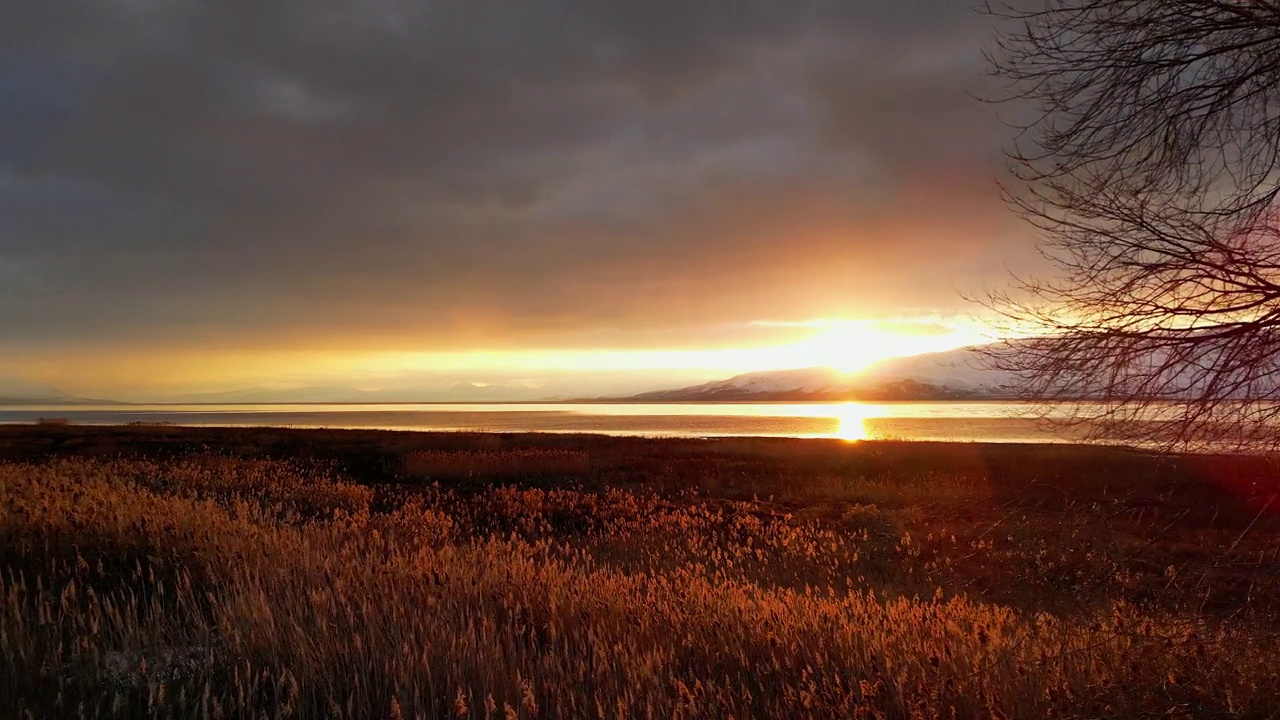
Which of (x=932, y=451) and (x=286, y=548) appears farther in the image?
(x=932, y=451)

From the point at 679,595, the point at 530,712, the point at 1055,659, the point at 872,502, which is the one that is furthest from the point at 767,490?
the point at 530,712

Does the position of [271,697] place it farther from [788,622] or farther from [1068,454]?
[1068,454]

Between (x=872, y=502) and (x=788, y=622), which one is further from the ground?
(x=788, y=622)

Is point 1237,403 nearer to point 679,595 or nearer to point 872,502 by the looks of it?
point 679,595

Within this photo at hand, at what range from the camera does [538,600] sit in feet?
18.3

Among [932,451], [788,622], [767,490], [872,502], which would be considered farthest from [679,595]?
[932,451]

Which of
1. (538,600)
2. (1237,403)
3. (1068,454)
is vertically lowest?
(1068,454)

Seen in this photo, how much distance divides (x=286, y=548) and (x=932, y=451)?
32100 millimetres

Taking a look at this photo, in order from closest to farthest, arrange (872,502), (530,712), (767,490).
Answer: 1. (530,712)
2. (872,502)
3. (767,490)

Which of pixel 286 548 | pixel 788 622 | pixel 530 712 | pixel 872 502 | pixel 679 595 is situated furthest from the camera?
pixel 872 502

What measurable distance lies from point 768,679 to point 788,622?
3.20ft

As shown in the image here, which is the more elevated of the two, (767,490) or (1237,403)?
(1237,403)

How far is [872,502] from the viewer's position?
1809 centimetres

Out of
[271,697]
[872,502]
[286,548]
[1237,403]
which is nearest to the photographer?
[271,697]
